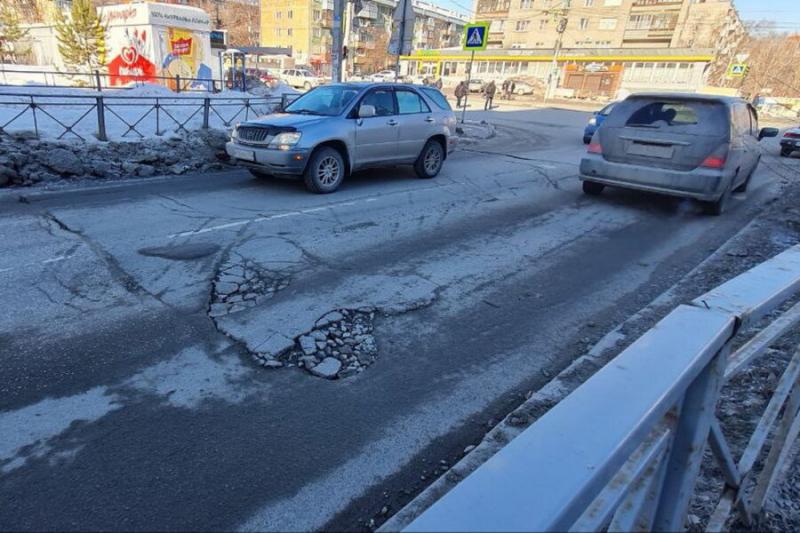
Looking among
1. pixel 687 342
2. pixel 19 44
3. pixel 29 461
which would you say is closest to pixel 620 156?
pixel 687 342

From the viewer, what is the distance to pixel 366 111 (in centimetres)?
887

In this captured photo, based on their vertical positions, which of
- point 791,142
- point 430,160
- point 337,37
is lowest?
point 430,160

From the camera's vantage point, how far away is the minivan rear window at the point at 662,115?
788 centimetres

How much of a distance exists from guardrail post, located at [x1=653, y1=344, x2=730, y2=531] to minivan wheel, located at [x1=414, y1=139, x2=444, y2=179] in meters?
9.32

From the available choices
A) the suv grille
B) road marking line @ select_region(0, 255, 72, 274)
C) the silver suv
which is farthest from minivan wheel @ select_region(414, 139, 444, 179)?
road marking line @ select_region(0, 255, 72, 274)

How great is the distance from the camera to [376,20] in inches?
3297

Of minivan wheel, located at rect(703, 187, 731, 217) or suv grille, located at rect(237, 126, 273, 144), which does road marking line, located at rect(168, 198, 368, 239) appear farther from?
minivan wheel, located at rect(703, 187, 731, 217)

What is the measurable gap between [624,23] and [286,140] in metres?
71.0

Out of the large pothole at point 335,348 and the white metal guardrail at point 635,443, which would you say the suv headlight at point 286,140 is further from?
the white metal guardrail at point 635,443

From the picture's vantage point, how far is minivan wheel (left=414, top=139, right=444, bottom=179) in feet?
33.7

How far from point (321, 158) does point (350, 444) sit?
20.8ft

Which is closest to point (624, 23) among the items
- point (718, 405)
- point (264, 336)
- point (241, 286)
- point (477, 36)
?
point (477, 36)

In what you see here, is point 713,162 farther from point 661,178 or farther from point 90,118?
point 90,118

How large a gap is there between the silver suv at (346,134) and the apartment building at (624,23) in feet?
184
